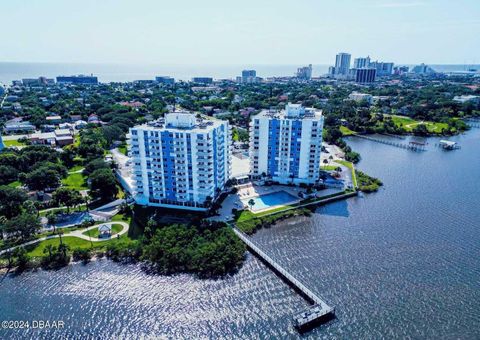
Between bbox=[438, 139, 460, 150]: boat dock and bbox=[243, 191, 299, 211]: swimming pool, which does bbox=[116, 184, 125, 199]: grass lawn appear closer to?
bbox=[243, 191, 299, 211]: swimming pool

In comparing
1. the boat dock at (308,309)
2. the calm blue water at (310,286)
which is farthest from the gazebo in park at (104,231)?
the boat dock at (308,309)

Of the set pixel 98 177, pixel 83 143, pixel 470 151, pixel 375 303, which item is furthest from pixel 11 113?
pixel 470 151

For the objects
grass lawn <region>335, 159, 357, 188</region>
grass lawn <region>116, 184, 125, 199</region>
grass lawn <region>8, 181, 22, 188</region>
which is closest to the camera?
grass lawn <region>116, 184, 125, 199</region>

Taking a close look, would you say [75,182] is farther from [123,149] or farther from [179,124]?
[179,124]

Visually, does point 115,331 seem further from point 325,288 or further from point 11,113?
point 11,113

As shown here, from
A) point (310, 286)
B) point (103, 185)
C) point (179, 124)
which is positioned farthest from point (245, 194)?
point (103, 185)

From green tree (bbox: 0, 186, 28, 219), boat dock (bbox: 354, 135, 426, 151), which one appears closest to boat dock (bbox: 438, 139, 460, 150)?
boat dock (bbox: 354, 135, 426, 151)
